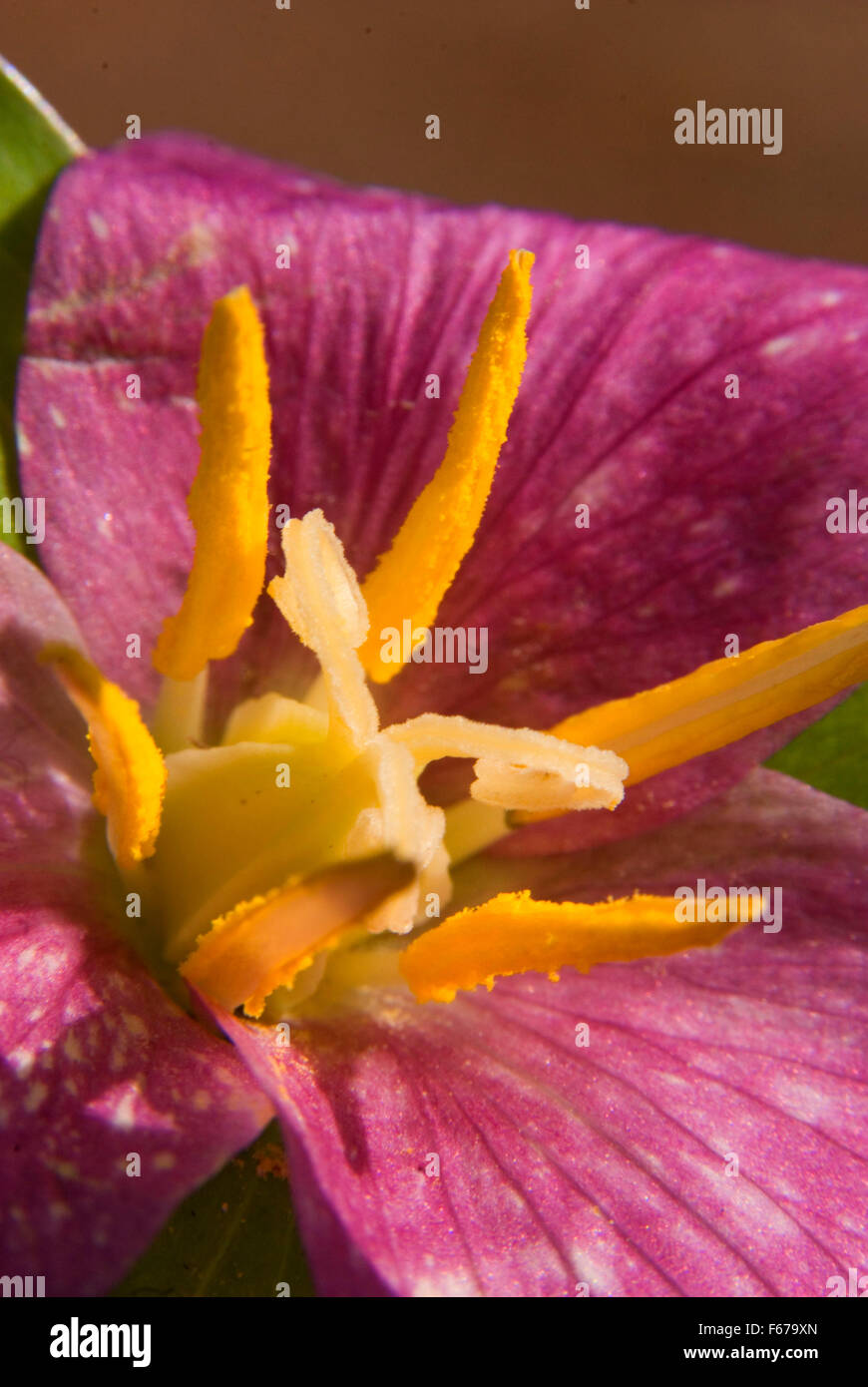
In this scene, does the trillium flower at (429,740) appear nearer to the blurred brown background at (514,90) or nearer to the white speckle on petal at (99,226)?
the white speckle on petal at (99,226)

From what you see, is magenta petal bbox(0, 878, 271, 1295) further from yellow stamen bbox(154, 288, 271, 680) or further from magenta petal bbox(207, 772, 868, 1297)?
yellow stamen bbox(154, 288, 271, 680)

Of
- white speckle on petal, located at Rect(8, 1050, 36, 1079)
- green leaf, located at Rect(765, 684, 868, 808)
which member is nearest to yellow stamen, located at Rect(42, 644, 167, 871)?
white speckle on petal, located at Rect(8, 1050, 36, 1079)

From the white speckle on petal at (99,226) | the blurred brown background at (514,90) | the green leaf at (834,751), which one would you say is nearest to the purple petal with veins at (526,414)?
the white speckle on petal at (99,226)

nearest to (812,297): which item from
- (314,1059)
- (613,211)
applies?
(314,1059)

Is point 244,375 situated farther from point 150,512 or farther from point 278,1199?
point 278,1199

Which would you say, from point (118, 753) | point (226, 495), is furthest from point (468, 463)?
point (118, 753)

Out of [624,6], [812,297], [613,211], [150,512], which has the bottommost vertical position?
[150,512]
